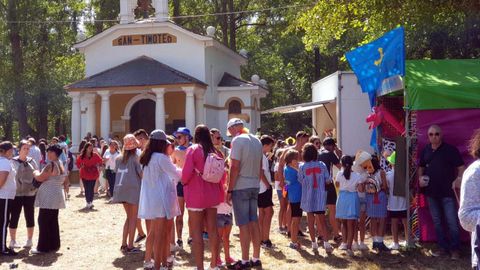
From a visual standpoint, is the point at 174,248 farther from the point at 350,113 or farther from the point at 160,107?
the point at 160,107

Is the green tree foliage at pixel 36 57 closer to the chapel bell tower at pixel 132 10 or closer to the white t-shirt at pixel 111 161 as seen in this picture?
the chapel bell tower at pixel 132 10

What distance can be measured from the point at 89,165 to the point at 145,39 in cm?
1654

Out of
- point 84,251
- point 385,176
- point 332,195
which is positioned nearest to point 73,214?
point 84,251

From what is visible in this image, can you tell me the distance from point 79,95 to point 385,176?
2220cm

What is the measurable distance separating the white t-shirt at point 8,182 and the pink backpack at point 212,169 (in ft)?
11.0

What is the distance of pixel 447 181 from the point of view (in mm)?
9125

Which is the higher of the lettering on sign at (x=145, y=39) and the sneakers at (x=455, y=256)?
the lettering on sign at (x=145, y=39)

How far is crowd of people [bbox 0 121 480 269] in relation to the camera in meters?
7.84

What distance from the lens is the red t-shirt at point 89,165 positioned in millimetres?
14969

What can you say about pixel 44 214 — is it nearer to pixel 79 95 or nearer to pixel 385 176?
pixel 385 176

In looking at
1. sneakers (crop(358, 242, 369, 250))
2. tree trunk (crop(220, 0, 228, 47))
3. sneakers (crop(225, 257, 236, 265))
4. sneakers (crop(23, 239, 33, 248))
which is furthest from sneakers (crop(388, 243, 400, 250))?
tree trunk (crop(220, 0, 228, 47))

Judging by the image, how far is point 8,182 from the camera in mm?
9516

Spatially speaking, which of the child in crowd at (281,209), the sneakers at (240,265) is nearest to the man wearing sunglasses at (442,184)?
the child in crowd at (281,209)

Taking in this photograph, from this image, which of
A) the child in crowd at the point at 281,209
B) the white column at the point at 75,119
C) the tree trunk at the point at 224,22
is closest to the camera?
the child in crowd at the point at 281,209
